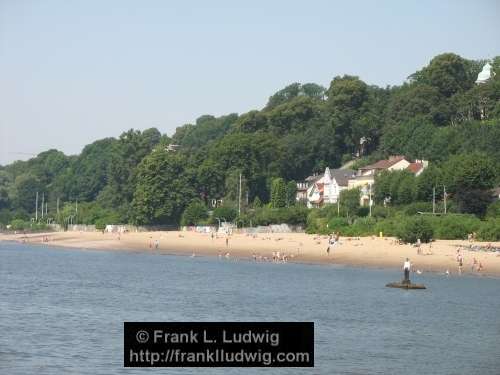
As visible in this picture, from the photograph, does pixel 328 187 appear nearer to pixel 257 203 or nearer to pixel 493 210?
pixel 257 203

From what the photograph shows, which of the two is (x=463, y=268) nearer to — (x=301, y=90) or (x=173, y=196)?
(x=173, y=196)

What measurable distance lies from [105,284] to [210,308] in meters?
13.6

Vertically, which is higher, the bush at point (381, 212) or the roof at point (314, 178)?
the roof at point (314, 178)

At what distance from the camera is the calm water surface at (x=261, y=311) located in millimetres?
30781

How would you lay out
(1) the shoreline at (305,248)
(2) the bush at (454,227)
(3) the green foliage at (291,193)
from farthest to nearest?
1. (3) the green foliage at (291,193)
2. (2) the bush at (454,227)
3. (1) the shoreline at (305,248)

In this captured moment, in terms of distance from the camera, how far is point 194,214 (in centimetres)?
10638

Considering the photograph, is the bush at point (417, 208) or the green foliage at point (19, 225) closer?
the bush at point (417, 208)

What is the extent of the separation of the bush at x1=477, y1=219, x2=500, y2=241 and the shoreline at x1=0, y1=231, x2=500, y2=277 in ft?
4.82

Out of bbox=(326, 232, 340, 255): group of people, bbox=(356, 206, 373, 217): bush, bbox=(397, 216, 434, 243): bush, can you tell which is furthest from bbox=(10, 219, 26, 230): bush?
Answer: bbox=(397, 216, 434, 243): bush

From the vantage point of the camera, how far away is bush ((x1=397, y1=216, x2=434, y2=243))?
2719 inches

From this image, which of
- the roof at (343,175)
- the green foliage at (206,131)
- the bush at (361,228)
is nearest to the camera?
the bush at (361,228)

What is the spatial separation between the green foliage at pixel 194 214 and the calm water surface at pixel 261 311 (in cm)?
3616

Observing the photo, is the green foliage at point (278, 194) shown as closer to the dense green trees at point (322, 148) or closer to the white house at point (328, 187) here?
the dense green trees at point (322, 148)

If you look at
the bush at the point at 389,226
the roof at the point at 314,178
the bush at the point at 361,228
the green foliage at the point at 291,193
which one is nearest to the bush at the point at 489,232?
the bush at the point at 389,226
